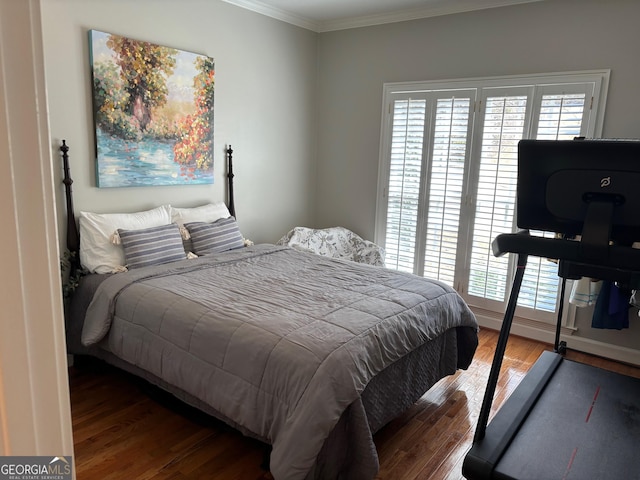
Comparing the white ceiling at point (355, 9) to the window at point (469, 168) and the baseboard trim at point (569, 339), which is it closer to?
the window at point (469, 168)

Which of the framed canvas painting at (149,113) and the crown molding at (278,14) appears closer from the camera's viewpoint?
the framed canvas painting at (149,113)

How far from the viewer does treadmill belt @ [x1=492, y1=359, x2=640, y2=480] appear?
1.65 meters

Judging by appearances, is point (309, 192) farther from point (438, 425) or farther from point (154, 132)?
point (438, 425)

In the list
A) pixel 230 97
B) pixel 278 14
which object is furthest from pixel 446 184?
pixel 278 14

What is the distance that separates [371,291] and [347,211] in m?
2.10

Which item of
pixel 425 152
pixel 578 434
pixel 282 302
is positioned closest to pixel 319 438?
pixel 282 302

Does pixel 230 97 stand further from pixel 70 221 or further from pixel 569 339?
pixel 569 339

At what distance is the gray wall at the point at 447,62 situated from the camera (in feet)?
11.0

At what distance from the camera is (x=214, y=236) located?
365 cm

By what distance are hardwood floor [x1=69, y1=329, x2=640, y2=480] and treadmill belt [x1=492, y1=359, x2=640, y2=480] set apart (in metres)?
0.57

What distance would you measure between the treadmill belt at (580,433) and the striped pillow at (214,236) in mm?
2419

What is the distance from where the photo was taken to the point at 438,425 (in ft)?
8.76

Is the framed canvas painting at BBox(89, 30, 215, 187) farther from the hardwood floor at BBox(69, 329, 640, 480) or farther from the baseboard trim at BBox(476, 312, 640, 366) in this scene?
the baseboard trim at BBox(476, 312, 640, 366)

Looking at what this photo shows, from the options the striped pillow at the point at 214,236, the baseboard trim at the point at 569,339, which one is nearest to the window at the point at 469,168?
the baseboard trim at the point at 569,339
